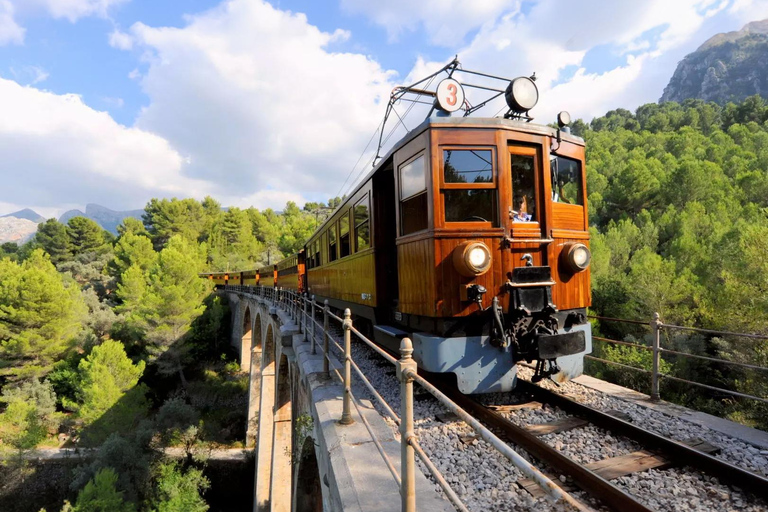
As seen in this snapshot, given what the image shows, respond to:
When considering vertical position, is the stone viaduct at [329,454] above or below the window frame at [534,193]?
below

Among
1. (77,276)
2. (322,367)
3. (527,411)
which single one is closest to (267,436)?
(322,367)

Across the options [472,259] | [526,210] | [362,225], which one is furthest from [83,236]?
[526,210]

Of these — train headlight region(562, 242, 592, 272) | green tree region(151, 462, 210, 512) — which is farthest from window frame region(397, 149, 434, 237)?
green tree region(151, 462, 210, 512)

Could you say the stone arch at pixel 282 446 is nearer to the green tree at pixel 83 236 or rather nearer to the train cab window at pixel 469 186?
the train cab window at pixel 469 186

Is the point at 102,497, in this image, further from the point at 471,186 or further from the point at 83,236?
the point at 83,236

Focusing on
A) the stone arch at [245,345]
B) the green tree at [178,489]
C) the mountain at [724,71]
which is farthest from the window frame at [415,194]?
the mountain at [724,71]

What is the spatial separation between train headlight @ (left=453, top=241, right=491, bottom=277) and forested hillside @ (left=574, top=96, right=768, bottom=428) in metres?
7.31

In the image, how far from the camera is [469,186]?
4.29 m

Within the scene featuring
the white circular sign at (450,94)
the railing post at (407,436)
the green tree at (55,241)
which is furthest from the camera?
the green tree at (55,241)

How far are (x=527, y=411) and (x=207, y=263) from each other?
193 ft

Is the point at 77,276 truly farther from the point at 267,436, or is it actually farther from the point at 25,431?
the point at 267,436

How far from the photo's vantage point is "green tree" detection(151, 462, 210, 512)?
17453 millimetres

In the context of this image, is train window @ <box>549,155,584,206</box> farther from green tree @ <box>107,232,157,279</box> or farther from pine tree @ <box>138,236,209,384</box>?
green tree @ <box>107,232,157,279</box>

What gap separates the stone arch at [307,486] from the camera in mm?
5926
